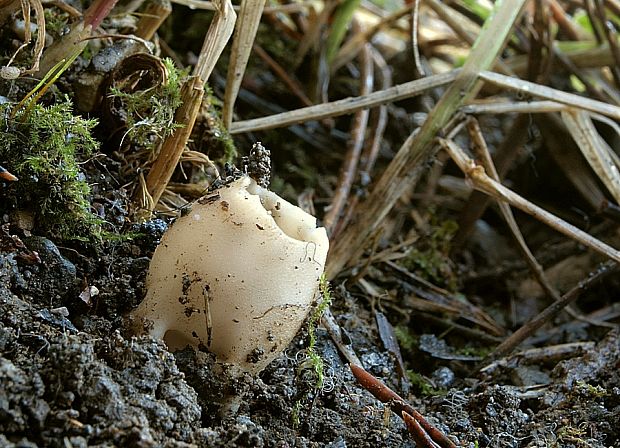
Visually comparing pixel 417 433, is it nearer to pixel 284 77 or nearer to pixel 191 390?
pixel 191 390

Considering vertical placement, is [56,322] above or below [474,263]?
above

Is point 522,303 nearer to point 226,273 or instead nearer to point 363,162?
point 363,162

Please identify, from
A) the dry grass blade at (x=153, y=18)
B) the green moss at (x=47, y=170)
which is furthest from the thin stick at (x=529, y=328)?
the dry grass blade at (x=153, y=18)

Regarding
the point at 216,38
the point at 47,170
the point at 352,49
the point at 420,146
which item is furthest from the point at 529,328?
the point at 352,49

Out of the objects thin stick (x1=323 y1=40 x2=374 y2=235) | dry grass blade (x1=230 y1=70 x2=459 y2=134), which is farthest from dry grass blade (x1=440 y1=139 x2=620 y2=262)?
thin stick (x1=323 y1=40 x2=374 y2=235)

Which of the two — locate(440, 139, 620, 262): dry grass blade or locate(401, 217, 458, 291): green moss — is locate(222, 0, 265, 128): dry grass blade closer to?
locate(440, 139, 620, 262): dry grass blade

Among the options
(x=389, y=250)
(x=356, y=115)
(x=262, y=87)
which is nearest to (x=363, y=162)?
(x=356, y=115)
